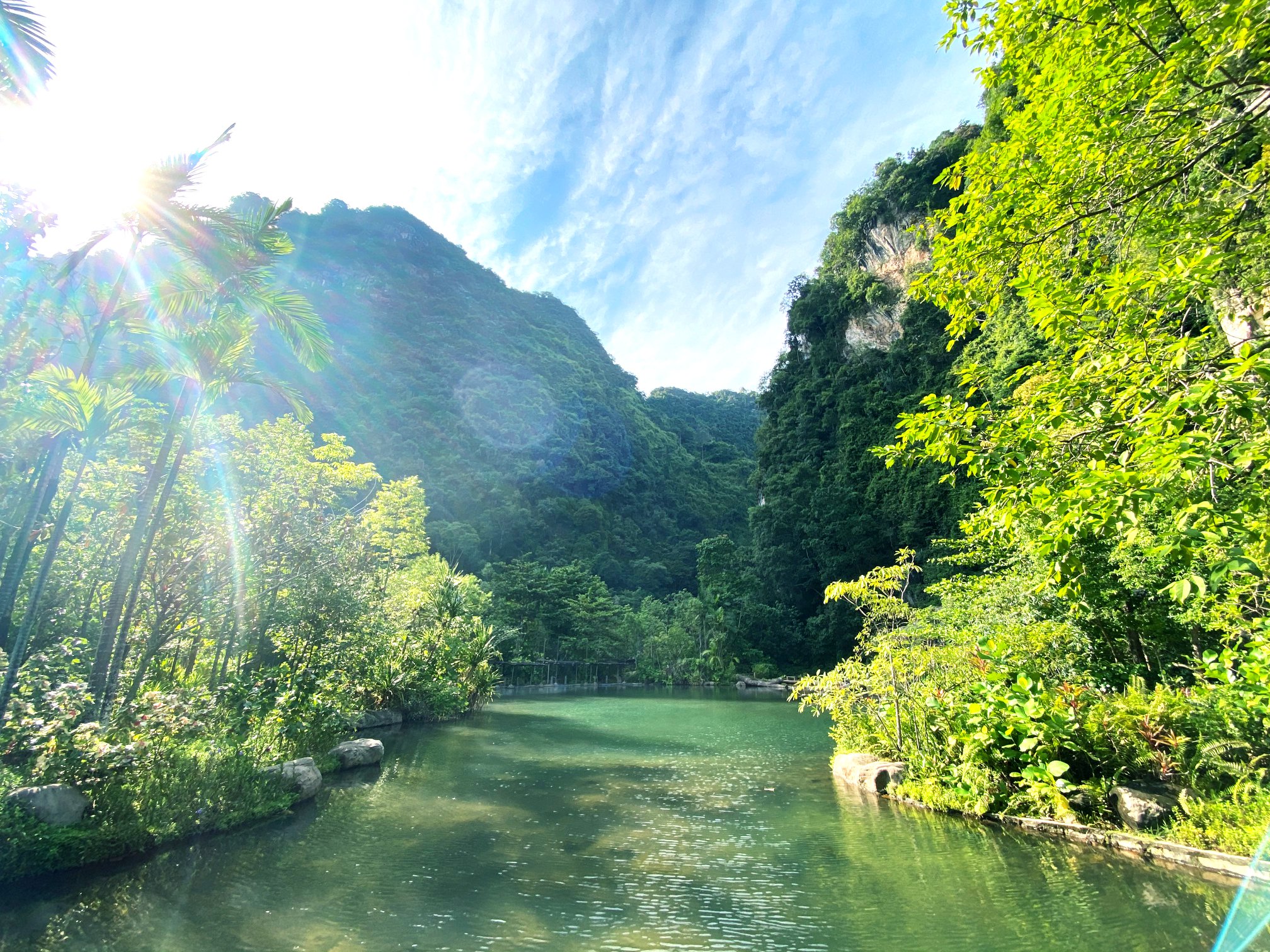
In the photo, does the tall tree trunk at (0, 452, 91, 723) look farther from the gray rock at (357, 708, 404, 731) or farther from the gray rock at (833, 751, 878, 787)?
the gray rock at (833, 751, 878, 787)

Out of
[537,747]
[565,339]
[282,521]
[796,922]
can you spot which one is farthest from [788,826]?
[565,339]

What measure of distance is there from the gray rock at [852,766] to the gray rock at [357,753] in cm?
878

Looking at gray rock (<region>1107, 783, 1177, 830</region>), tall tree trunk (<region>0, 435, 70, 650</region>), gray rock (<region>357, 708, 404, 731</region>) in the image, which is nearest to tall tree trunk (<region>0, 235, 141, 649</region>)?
tall tree trunk (<region>0, 435, 70, 650</region>)

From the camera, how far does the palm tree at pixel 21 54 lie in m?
7.11

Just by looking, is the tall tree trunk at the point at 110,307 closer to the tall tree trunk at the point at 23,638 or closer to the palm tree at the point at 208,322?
the palm tree at the point at 208,322

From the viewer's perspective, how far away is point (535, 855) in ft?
22.6

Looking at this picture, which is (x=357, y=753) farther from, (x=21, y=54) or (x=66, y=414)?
(x=21, y=54)

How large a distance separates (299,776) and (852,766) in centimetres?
874

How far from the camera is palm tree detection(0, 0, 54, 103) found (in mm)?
7109

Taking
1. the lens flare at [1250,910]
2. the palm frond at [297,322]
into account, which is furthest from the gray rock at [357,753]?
the lens flare at [1250,910]

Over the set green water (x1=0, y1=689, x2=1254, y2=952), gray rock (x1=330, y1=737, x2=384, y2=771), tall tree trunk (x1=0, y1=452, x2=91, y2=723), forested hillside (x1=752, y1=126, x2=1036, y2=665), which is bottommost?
green water (x1=0, y1=689, x2=1254, y2=952)

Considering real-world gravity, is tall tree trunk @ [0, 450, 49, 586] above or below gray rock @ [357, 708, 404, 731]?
above

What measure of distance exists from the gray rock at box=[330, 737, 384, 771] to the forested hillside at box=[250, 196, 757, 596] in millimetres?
44577

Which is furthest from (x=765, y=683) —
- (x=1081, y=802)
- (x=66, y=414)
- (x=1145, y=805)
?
(x=66, y=414)
